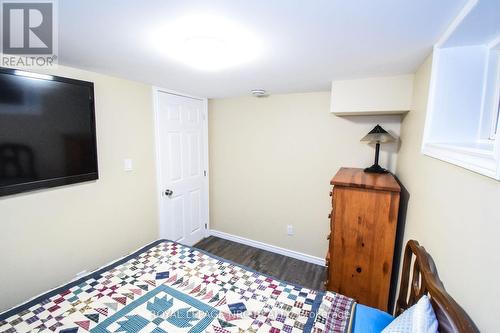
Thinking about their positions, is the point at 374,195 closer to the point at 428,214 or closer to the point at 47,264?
the point at 428,214

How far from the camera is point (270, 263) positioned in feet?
9.38

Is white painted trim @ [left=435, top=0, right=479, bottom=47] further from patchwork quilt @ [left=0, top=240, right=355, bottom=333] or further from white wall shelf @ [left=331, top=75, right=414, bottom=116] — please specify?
patchwork quilt @ [left=0, top=240, right=355, bottom=333]

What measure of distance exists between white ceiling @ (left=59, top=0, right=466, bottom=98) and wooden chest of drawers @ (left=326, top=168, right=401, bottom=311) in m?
0.91

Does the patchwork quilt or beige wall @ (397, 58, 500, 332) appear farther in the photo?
the patchwork quilt

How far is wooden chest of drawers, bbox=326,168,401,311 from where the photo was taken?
1.67m

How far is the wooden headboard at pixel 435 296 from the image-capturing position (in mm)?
682

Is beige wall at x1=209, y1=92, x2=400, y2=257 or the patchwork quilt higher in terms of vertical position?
beige wall at x1=209, y1=92, x2=400, y2=257

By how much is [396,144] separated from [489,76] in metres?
1.34

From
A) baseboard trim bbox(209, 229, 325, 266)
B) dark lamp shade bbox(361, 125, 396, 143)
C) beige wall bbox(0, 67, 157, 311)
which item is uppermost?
dark lamp shade bbox(361, 125, 396, 143)

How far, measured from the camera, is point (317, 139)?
268 cm

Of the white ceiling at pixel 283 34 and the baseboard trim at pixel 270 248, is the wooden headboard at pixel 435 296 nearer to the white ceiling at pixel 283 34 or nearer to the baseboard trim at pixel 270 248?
the white ceiling at pixel 283 34

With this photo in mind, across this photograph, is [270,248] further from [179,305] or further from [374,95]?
[374,95]

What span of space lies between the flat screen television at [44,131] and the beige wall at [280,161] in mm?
1729

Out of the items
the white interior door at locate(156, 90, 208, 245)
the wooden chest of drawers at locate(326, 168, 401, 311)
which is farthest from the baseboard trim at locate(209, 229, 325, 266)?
the wooden chest of drawers at locate(326, 168, 401, 311)
